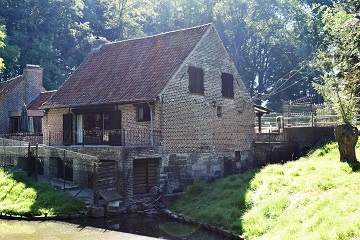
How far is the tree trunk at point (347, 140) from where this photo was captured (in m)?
17.0

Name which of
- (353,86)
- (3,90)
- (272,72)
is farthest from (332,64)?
(272,72)

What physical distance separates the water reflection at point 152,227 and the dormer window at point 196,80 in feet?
25.8

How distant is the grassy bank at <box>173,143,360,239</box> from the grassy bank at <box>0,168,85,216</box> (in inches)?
185

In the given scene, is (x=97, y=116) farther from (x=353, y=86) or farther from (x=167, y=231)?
(x=353, y=86)

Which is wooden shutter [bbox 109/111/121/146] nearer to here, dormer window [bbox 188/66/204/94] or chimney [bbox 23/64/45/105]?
dormer window [bbox 188/66/204/94]

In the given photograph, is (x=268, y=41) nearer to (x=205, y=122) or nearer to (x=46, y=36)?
(x=46, y=36)

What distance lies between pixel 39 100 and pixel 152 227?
68.9 feet

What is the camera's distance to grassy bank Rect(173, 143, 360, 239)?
1164 cm

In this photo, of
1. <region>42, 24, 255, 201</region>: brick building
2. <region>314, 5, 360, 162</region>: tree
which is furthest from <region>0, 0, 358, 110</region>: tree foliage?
<region>314, 5, 360, 162</region>: tree

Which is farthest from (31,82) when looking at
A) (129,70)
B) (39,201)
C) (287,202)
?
(287,202)

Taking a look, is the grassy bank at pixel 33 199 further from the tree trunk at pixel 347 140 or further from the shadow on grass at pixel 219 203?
the tree trunk at pixel 347 140

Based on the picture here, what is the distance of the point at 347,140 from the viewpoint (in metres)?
17.1

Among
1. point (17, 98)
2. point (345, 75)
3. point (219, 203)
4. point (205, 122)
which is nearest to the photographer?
point (219, 203)

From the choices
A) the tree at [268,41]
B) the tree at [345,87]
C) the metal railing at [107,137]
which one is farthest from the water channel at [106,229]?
the tree at [268,41]
